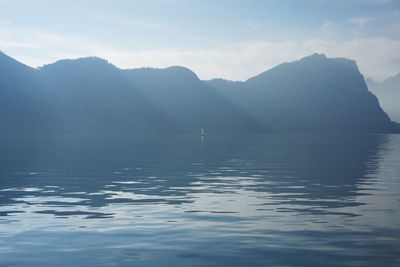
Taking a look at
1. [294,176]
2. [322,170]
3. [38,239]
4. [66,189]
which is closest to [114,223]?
[38,239]

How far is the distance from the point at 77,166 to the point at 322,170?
107 ft

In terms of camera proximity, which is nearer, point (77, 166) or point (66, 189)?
point (66, 189)

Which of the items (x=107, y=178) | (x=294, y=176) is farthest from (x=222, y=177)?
(x=107, y=178)

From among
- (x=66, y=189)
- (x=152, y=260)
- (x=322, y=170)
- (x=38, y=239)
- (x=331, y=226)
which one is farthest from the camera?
(x=322, y=170)

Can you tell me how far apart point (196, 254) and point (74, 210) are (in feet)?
43.0

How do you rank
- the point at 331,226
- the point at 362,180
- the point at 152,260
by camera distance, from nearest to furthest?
the point at 152,260 → the point at 331,226 → the point at 362,180

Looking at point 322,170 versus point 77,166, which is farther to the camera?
point 77,166

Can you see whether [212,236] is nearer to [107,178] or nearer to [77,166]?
[107,178]

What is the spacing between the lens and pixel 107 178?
50156mm

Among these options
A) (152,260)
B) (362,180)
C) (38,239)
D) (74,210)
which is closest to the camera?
(152,260)

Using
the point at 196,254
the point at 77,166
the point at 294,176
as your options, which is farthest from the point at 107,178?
the point at 196,254

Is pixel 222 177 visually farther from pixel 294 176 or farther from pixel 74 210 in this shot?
pixel 74 210

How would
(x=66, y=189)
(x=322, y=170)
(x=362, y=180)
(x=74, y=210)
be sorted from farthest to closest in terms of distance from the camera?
(x=322, y=170) < (x=362, y=180) < (x=66, y=189) < (x=74, y=210)

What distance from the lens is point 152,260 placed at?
60.1ft
